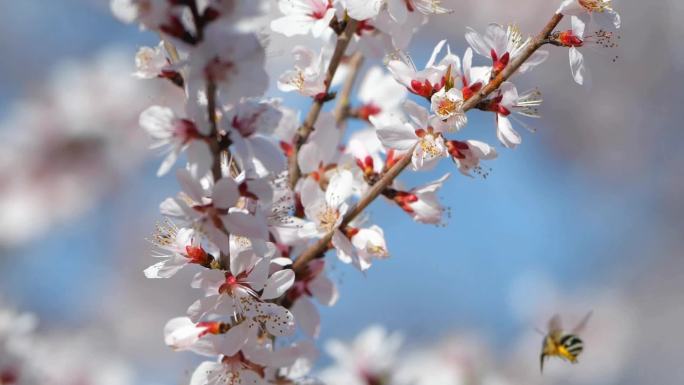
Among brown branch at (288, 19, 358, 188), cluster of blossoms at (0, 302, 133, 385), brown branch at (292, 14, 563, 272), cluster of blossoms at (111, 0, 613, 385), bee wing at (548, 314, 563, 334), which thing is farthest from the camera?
bee wing at (548, 314, 563, 334)

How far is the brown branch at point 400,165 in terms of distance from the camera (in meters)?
1.16

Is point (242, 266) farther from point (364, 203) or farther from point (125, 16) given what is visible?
point (125, 16)

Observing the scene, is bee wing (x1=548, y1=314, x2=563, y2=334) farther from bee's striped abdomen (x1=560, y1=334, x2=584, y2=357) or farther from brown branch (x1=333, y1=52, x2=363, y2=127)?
Result: brown branch (x1=333, y1=52, x2=363, y2=127)

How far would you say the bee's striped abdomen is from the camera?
1.72 m

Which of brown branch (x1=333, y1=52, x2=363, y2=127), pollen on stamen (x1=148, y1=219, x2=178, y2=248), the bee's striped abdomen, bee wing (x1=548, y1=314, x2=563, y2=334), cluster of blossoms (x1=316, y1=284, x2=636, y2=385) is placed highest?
brown branch (x1=333, y1=52, x2=363, y2=127)

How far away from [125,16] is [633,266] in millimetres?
4907

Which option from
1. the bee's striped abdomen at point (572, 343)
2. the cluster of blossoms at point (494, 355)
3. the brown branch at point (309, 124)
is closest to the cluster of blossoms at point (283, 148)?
the brown branch at point (309, 124)

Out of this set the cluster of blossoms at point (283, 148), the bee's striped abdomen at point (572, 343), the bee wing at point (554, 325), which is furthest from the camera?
the bee wing at point (554, 325)

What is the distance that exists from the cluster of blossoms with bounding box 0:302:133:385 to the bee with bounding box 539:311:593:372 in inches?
39.6

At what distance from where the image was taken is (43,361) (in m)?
1.75

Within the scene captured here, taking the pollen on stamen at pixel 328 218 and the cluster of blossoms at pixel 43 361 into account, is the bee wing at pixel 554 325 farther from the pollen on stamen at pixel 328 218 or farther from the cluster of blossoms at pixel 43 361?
the cluster of blossoms at pixel 43 361

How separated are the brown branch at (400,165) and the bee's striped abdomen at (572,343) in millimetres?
697

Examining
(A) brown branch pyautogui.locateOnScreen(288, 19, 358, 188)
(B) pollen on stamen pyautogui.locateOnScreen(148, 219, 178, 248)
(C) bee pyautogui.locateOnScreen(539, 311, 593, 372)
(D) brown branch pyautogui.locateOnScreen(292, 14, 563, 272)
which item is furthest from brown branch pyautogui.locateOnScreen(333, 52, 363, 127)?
(C) bee pyautogui.locateOnScreen(539, 311, 593, 372)

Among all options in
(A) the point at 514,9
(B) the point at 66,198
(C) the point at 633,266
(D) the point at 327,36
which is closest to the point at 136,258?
(B) the point at 66,198
